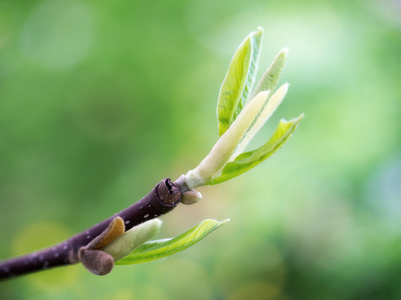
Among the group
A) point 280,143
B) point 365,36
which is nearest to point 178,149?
point 365,36

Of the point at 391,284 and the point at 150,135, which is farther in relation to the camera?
the point at 150,135

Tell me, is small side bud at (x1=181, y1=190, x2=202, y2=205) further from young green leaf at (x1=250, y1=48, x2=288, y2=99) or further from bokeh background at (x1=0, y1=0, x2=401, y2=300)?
bokeh background at (x1=0, y1=0, x2=401, y2=300)

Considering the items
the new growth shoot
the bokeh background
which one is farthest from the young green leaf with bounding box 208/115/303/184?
the bokeh background

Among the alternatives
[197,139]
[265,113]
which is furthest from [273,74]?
[197,139]

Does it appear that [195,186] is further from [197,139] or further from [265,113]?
[197,139]

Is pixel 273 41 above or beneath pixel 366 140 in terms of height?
above

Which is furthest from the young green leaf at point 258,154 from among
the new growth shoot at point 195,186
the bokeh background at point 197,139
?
the bokeh background at point 197,139

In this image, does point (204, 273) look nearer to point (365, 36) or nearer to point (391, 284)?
point (391, 284)
